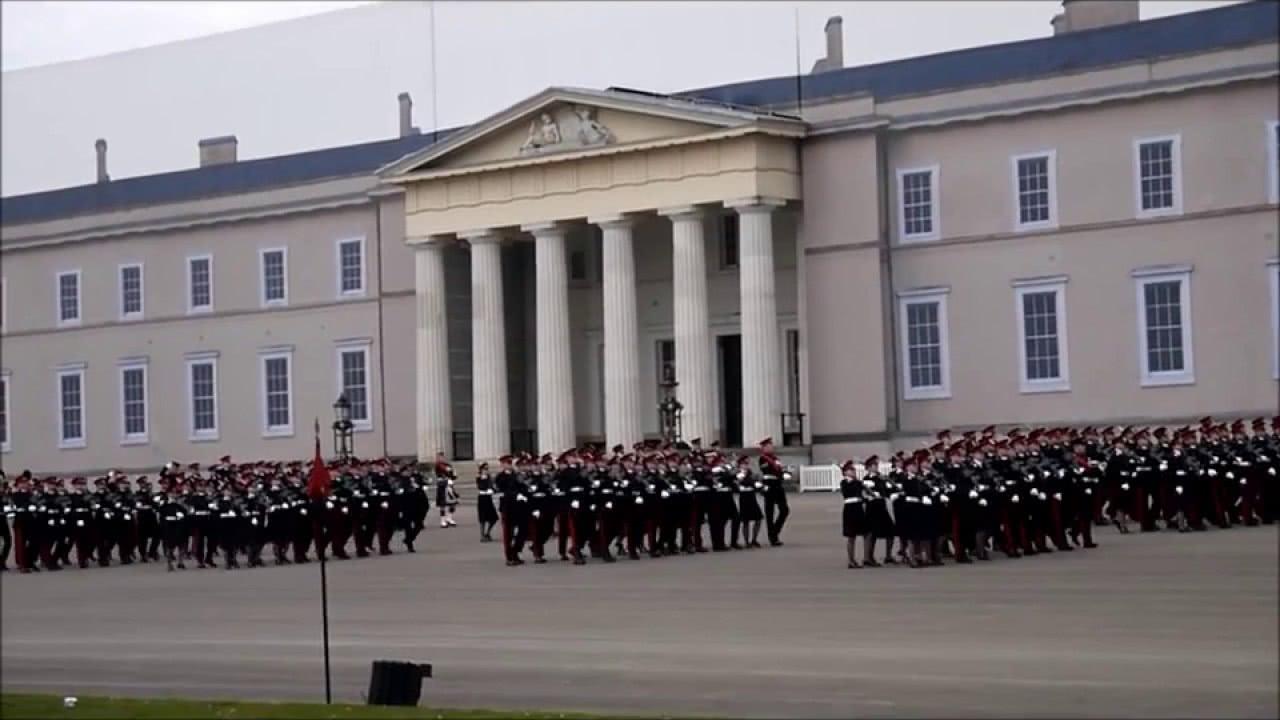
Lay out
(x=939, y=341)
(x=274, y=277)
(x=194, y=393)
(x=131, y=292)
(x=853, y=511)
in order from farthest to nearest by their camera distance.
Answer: (x=274, y=277) → (x=939, y=341) → (x=853, y=511) → (x=194, y=393) → (x=131, y=292)

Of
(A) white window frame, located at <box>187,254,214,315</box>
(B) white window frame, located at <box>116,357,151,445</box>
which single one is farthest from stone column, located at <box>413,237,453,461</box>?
(B) white window frame, located at <box>116,357,151,445</box>

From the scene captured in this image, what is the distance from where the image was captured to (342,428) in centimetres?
4741

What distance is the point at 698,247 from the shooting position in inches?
2062

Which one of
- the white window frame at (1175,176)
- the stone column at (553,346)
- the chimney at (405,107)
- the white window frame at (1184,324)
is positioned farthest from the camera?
the stone column at (553,346)

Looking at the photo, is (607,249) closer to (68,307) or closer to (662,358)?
(662,358)

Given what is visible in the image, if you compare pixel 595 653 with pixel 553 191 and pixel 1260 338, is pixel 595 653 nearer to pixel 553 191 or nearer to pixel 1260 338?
pixel 1260 338

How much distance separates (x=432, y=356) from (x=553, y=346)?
3.64 m

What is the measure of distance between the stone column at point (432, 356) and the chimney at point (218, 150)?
137 feet

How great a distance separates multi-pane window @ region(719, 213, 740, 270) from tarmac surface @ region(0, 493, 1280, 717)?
2488 cm

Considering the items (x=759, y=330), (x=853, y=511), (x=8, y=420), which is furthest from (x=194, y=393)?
(x=759, y=330)

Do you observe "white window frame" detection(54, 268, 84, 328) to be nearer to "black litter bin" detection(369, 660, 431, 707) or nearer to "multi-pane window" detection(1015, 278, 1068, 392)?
"black litter bin" detection(369, 660, 431, 707)

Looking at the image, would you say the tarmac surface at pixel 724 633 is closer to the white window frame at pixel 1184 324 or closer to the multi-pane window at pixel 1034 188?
the white window frame at pixel 1184 324

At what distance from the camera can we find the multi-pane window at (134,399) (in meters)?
20.7

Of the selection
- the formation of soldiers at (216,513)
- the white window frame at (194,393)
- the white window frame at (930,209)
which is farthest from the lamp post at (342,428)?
the white window frame at (930,209)
